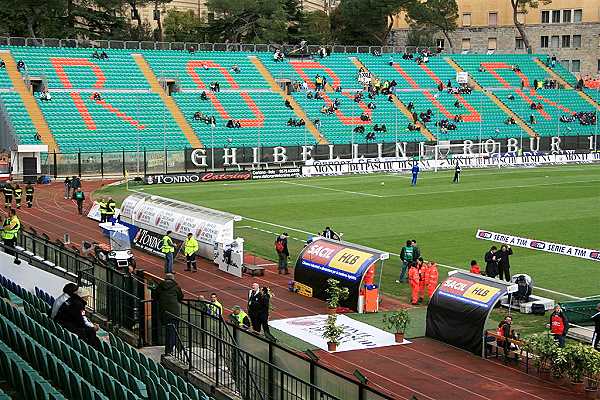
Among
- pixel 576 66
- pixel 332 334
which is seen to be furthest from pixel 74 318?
pixel 576 66

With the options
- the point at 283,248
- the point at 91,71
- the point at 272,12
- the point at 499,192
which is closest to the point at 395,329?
the point at 283,248

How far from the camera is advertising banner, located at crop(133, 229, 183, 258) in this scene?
34844mm

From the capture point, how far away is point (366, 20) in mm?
107312

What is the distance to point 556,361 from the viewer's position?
776 inches

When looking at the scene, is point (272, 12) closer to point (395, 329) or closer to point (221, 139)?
point (221, 139)

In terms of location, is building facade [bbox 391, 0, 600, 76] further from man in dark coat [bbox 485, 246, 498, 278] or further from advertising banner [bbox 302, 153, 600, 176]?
man in dark coat [bbox 485, 246, 498, 278]

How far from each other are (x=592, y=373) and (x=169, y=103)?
5844 cm

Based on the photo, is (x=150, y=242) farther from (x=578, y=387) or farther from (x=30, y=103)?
(x=30, y=103)

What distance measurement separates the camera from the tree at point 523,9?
10219 centimetres

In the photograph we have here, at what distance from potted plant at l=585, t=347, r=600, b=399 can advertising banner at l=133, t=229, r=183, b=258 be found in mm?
17604

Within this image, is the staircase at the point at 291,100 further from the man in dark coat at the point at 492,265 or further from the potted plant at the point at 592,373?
the potted plant at the point at 592,373

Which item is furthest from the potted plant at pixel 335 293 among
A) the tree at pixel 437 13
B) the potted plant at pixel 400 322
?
the tree at pixel 437 13

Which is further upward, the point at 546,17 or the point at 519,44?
the point at 546,17

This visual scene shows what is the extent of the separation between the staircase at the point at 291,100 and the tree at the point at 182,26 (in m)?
21.0
